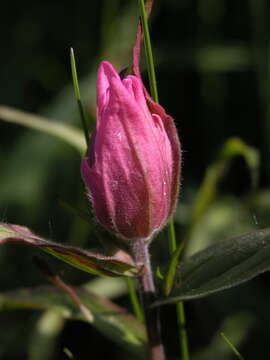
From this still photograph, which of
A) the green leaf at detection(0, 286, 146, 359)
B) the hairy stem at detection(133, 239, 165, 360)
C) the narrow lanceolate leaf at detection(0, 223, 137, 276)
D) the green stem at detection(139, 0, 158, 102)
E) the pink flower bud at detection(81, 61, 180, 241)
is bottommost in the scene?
the green leaf at detection(0, 286, 146, 359)

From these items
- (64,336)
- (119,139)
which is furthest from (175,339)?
(119,139)

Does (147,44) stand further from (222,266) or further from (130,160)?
(222,266)

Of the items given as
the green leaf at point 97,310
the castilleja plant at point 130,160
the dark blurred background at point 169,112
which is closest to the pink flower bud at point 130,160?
the castilleja plant at point 130,160

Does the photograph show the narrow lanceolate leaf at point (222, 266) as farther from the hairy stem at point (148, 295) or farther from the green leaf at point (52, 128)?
the green leaf at point (52, 128)

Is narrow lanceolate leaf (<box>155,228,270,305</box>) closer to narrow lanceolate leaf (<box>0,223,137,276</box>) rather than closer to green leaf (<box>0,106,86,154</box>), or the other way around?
narrow lanceolate leaf (<box>0,223,137,276</box>)

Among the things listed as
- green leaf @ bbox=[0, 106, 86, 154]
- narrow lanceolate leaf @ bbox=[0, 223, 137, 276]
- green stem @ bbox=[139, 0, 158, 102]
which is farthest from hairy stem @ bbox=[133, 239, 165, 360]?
green leaf @ bbox=[0, 106, 86, 154]
